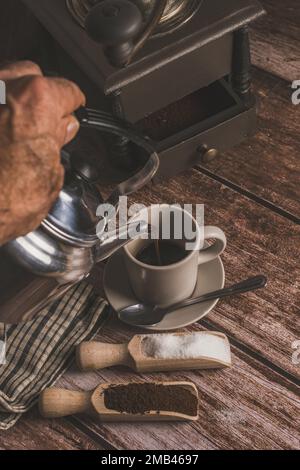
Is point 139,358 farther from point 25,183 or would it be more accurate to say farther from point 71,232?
point 25,183

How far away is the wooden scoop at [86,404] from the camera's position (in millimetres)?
844

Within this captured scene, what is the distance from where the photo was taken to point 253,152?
42.8 inches

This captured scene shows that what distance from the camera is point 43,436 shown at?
86 cm

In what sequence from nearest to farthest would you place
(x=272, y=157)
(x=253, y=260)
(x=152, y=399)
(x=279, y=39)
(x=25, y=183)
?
(x=25, y=183) < (x=152, y=399) < (x=253, y=260) < (x=272, y=157) < (x=279, y=39)

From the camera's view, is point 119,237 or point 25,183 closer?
point 25,183

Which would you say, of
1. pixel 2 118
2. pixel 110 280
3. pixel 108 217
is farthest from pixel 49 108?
pixel 110 280

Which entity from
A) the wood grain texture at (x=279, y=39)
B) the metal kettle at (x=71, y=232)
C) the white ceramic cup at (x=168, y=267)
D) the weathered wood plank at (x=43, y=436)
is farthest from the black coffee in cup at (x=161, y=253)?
the wood grain texture at (x=279, y=39)

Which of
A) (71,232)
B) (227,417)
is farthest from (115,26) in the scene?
(227,417)

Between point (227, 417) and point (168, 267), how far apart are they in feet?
0.59

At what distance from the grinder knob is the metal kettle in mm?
72

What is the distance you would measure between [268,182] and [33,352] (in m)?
0.39

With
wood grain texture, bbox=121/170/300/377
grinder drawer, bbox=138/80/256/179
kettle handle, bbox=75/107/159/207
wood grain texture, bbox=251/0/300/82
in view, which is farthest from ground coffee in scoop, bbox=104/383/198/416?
wood grain texture, bbox=251/0/300/82

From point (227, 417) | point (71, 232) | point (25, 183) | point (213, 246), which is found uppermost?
point (25, 183)

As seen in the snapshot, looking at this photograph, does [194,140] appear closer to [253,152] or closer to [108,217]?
[253,152]
